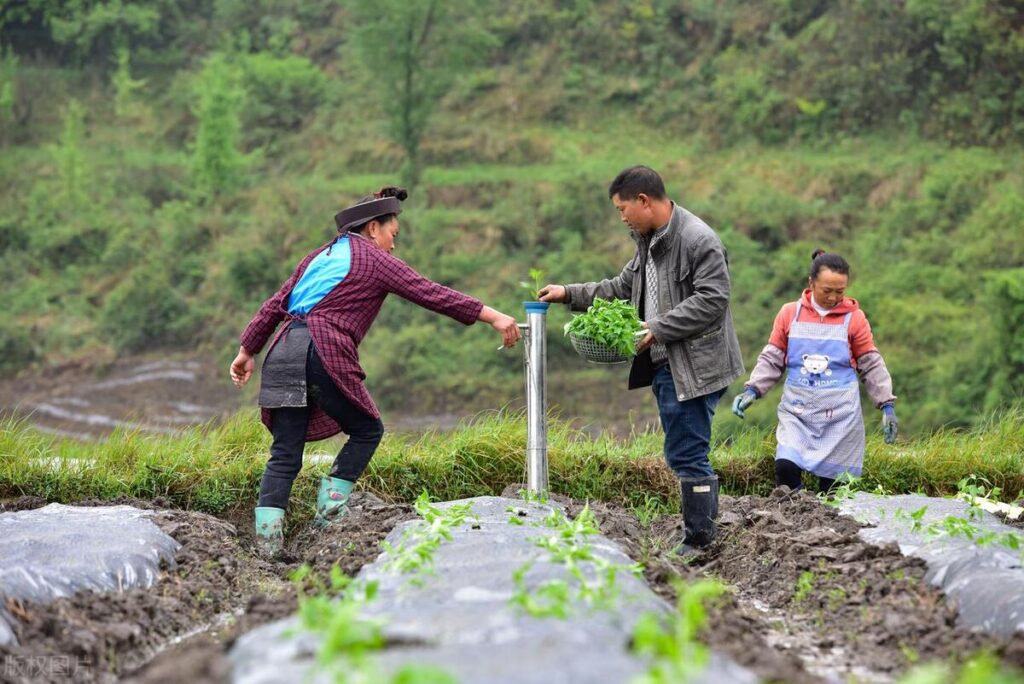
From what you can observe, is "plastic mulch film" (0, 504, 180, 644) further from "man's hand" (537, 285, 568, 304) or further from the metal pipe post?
"man's hand" (537, 285, 568, 304)

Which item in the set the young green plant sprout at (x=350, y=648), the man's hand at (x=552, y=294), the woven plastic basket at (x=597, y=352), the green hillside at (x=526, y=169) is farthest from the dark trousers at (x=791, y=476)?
the green hillside at (x=526, y=169)

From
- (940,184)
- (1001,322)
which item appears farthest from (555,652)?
(940,184)

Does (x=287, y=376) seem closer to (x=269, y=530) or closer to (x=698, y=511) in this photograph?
(x=269, y=530)

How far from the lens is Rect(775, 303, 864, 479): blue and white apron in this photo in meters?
6.00

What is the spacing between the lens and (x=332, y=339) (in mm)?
5254

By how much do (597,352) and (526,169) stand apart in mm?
18805

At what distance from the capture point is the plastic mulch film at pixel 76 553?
4188 mm

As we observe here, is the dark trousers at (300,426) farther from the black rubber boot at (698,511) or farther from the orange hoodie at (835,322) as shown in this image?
the orange hoodie at (835,322)

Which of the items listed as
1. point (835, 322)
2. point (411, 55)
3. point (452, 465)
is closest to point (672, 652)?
point (835, 322)

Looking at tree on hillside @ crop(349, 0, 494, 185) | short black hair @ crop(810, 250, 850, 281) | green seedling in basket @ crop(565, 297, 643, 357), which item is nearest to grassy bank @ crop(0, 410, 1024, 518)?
short black hair @ crop(810, 250, 850, 281)

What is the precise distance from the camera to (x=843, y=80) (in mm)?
22516

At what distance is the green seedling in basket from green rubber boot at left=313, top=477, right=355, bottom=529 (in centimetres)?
127

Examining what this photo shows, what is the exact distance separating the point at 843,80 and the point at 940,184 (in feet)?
13.4

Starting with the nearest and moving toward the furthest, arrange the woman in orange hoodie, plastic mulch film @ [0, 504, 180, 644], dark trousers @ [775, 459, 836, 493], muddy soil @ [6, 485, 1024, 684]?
muddy soil @ [6, 485, 1024, 684], plastic mulch film @ [0, 504, 180, 644], the woman in orange hoodie, dark trousers @ [775, 459, 836, 493]
